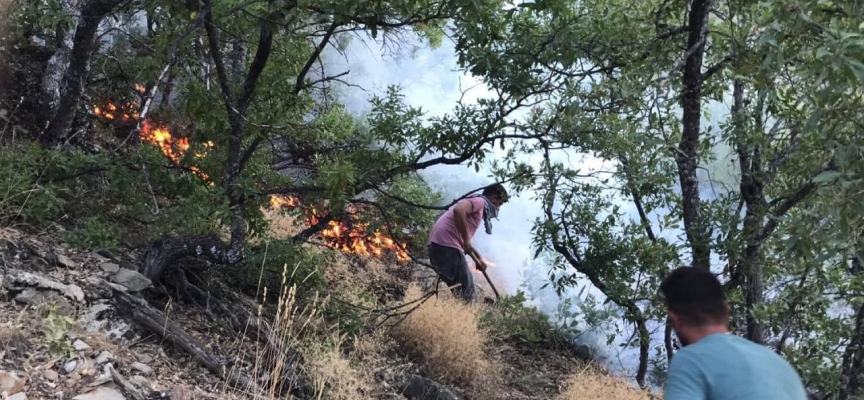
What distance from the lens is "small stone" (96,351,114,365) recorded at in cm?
307

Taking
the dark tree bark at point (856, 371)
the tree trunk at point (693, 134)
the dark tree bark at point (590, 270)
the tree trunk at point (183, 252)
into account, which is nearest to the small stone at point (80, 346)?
the tree trunk at point (183, 252)

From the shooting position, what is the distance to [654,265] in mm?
4965

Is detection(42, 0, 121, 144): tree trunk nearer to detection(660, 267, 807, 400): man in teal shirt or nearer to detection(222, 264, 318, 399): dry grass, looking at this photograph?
detection(222, 264, 318, 399): dry grass

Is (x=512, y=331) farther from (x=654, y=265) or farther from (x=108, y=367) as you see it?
(x=108, y=367)

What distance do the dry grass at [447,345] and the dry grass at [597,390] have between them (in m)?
0.72

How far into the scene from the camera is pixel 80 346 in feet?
10.2

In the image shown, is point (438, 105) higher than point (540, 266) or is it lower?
higher

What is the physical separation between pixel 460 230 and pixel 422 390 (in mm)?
2270

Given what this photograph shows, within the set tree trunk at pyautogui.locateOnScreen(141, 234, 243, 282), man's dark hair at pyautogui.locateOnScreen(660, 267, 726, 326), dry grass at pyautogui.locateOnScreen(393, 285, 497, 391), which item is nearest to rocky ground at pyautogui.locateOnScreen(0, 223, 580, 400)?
tree trunk at pyautogui.locateOnScreen(141, 234, 243, 282)

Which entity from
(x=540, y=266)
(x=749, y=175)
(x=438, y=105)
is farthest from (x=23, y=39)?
(x=438, y=105)

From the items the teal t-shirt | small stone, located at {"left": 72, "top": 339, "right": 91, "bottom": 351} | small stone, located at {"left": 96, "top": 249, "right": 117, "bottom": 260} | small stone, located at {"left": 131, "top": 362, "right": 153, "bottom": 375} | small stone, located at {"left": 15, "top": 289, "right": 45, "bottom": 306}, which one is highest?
the teal t-shirt

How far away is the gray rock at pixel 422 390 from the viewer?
4.50m

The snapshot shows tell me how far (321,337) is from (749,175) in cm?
357

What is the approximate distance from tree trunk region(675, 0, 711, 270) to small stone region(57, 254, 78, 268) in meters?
4.19
